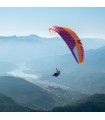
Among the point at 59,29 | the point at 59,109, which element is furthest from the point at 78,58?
the point at 59,109

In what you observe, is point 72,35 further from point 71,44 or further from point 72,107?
point 72,107
